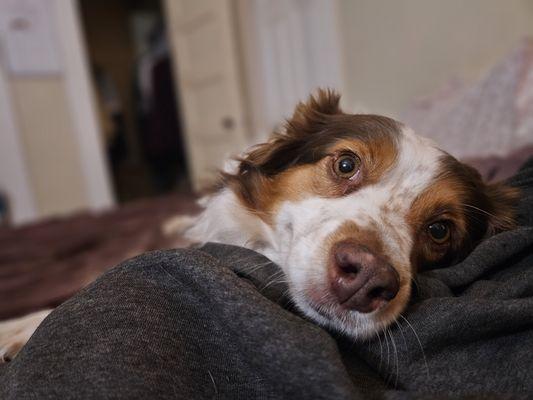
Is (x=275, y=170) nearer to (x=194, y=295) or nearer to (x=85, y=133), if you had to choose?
(x=194, y=295)

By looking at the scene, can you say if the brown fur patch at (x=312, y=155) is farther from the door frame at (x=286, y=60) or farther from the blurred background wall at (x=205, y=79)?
the door frame at (x=286, y=60)

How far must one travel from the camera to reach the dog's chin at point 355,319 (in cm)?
79

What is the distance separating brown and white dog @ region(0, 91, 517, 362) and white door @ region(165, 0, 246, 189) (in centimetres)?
279

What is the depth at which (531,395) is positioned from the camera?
0.65 meters

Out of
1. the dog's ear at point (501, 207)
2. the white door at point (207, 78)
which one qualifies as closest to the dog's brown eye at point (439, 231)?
the dog's ear at point (501, 207)

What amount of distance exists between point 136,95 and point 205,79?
6.32 ft

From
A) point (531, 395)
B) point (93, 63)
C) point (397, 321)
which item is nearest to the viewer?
point (531, 395)

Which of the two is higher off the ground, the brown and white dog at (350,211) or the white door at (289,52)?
the white door at (289,52)

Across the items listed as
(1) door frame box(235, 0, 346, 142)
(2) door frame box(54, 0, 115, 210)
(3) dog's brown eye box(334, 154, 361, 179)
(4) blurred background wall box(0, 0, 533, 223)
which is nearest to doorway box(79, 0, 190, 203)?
(4) blurred background wall box(0, 0, 533, 223)

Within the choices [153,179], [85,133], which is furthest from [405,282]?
[153,179]

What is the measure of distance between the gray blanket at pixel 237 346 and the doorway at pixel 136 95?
504cm

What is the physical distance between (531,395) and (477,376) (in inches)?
2.8

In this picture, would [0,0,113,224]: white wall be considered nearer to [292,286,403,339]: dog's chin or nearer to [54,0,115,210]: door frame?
[54,0,115,210]: door frame

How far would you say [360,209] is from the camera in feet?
3.37
